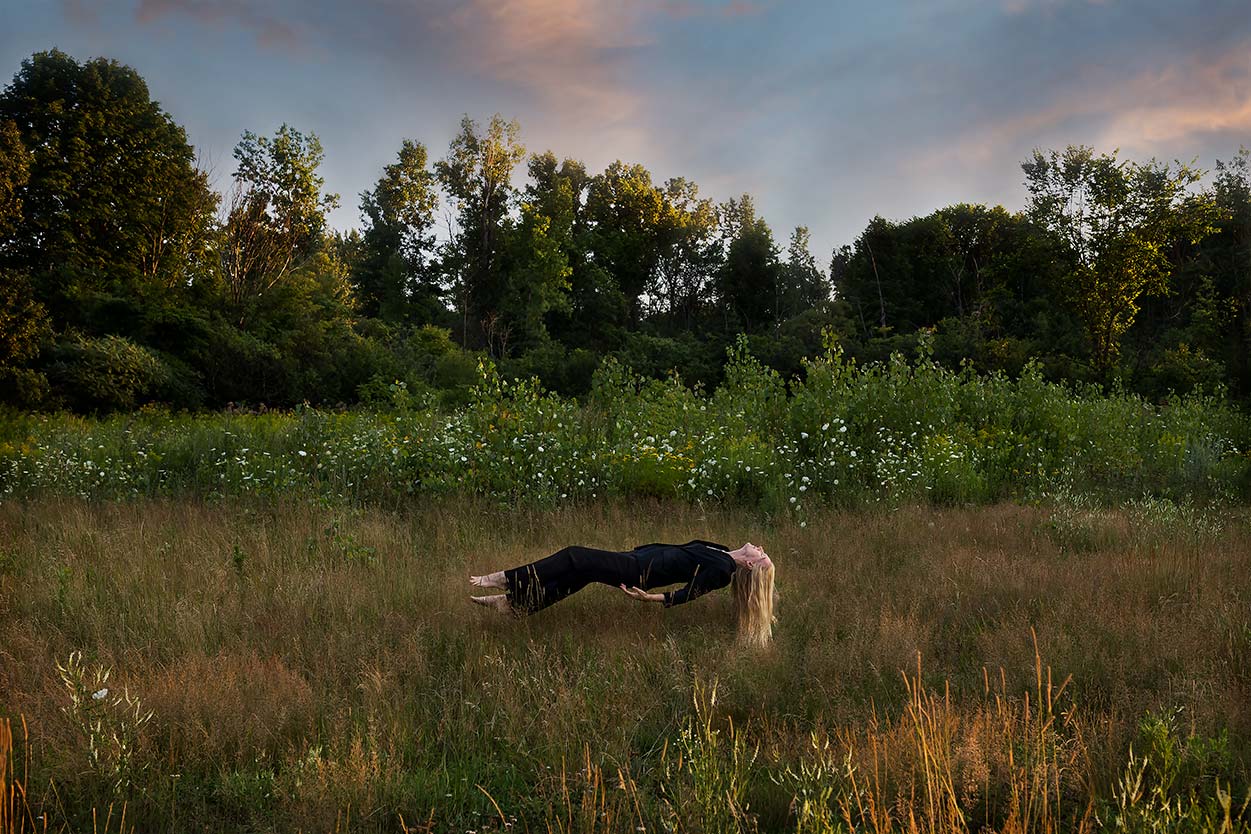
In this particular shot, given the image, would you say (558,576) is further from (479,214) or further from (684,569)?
(479,214)

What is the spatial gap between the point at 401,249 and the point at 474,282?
5206 mm

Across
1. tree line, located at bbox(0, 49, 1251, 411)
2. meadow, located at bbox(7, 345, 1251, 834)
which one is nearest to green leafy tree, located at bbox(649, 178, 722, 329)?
tree line, located at bbox(0, 49, 1251, 411)

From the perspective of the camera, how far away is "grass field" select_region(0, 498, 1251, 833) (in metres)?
2.88

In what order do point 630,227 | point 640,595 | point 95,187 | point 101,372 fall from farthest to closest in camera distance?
point 630,227
point 95,187
point 101,372
point 640,595

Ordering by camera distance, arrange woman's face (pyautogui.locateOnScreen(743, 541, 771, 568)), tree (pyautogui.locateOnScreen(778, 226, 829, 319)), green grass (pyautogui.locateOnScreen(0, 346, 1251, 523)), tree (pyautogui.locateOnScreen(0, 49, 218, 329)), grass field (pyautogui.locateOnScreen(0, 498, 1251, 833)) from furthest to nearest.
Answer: tree (pyautogui.locateOnScreen(778, 226, 829, 319)), tree (pyautogui.locateOnScreen(0, 49, 218, 329)), green grass (pyautogui.locateOnScreen(0, 346, 1251, 523)), woman's face (pyautogui.locateOnScreen(743, 541, 771, 568)), grass field (pyautogui.locateOnScreen(0, 498, 1251, 833))

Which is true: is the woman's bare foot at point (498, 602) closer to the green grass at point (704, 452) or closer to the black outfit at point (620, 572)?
the black outfit at point (620, 572)

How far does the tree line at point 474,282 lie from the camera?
2192 centimetres

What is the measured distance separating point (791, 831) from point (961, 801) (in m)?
0.68

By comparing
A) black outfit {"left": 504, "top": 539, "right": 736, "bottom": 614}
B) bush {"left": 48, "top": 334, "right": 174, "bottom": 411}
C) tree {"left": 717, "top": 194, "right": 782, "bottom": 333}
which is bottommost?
black outfit {"left": 504, "top": 539, "right": 736, "bottom": 614}

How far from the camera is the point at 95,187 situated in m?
23.1

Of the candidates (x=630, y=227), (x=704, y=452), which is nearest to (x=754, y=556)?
(x=704, y=452)

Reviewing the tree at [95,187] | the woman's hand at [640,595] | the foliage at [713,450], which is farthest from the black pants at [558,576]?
the tree at [95,187]

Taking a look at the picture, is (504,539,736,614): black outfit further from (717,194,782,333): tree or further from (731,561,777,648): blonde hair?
(717,194,782,333): tree

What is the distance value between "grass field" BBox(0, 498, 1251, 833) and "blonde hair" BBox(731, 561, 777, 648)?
18 centimetres
